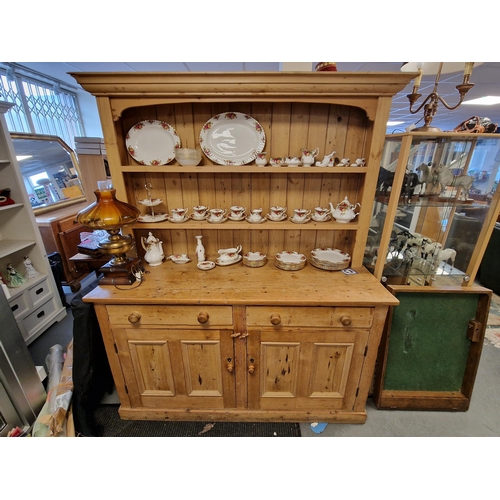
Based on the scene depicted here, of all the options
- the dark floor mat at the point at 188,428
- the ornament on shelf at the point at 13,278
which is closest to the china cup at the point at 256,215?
the dark floor mat at the point at 188,428

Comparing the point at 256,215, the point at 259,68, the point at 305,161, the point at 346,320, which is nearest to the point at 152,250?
the point at 256,215

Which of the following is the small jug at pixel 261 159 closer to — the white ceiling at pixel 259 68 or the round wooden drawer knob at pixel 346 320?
the round wooden drawer knob at pixel 346 320

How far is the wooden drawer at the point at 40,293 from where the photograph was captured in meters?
2.09

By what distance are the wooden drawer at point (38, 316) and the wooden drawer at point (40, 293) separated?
61mm

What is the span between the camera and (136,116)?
1342mm

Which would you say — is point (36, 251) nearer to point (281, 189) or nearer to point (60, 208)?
point (60, 208)

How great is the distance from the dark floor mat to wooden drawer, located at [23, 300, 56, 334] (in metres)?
1.18

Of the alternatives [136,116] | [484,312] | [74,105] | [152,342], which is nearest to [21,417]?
[152,342]

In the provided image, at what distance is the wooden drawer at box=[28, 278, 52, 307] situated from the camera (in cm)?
209

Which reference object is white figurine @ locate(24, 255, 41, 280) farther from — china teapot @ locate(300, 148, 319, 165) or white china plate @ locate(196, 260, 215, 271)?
china teapot @ locate(300, 148, 319, 165)

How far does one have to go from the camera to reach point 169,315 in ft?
3.90

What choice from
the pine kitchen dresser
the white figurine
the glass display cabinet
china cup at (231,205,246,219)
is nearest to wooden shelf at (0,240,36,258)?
the white figurine

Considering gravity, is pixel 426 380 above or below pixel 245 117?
below
